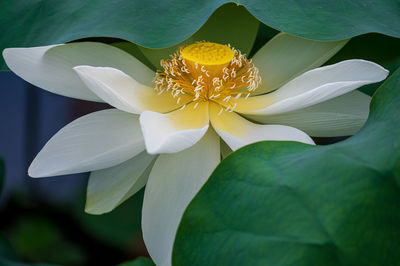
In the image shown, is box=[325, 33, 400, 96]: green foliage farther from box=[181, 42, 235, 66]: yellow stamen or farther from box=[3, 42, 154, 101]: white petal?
box=[3, 42, 154, 101]: white petal

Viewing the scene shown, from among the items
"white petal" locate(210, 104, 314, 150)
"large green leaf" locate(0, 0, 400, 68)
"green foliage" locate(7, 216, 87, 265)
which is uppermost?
"large green leaf" locate(0, 0, 400, 68)

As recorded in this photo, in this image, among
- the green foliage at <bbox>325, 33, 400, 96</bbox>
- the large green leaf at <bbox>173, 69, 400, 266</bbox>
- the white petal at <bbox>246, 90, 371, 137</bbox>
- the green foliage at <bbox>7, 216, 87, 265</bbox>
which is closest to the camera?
the large green leaf at <bbox>173, 69, 400, 266</bbox>

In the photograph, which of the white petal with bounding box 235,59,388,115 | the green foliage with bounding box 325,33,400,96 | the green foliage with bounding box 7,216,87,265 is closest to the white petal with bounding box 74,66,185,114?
the white petal with bounding box 235,59,388,115

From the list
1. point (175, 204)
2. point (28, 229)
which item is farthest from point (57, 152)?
point (28, 229)

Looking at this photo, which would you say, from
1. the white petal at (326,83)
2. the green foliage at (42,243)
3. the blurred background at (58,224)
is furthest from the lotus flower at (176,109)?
the green foliage at (42,243)

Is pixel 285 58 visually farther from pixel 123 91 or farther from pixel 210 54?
pixel 123 91

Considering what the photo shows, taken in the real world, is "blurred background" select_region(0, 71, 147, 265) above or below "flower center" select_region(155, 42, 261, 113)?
below

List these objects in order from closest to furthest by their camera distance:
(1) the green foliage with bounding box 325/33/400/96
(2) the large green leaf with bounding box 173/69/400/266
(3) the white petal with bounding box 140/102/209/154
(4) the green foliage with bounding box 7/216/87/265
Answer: (2) the large green leaf with bounding box 173/69/400/266, (3) the white petal with bounding box 140/102/209/154, (1) the green foliage with bounding box 325/33/400/96, (4) the green foliage with bounding box 7/216/87/265
